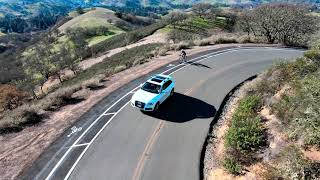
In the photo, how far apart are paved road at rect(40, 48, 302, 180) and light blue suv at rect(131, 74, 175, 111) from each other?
60 centimetres

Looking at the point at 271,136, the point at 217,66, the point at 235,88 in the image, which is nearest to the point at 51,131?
the point at 271,136

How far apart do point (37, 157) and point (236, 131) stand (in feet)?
34.7

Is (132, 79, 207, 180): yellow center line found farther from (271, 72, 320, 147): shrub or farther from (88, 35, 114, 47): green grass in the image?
(88, 35, 114, 47): green grass

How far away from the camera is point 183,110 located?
904 inches

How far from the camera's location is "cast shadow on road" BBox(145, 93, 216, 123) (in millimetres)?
21859

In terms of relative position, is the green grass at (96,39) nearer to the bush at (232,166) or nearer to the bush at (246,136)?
the bush at (246,136)

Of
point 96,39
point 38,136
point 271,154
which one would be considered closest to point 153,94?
point 38,136

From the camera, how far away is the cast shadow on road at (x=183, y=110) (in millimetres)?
21859

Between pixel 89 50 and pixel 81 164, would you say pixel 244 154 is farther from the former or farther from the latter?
pixel 89 50

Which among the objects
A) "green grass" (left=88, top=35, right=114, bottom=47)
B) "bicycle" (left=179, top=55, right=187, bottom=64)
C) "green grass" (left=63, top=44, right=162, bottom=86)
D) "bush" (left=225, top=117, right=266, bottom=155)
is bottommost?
"green grass" (left=88, top=35, right=114, bottom=47)

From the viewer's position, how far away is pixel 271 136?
1752 centimetres

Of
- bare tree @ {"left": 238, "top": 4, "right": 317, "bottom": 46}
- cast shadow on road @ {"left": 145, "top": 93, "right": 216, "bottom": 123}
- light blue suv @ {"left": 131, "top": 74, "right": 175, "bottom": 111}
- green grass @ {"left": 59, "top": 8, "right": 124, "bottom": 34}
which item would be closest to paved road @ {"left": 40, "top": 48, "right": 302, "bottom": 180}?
cast shadow on road @ {"left": 145, "top": 93, "right": 216, "bottom": 123}

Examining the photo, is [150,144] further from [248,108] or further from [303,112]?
[303,112]

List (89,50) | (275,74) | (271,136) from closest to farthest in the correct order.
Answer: (271,136) → (275,74) → (89,50)
